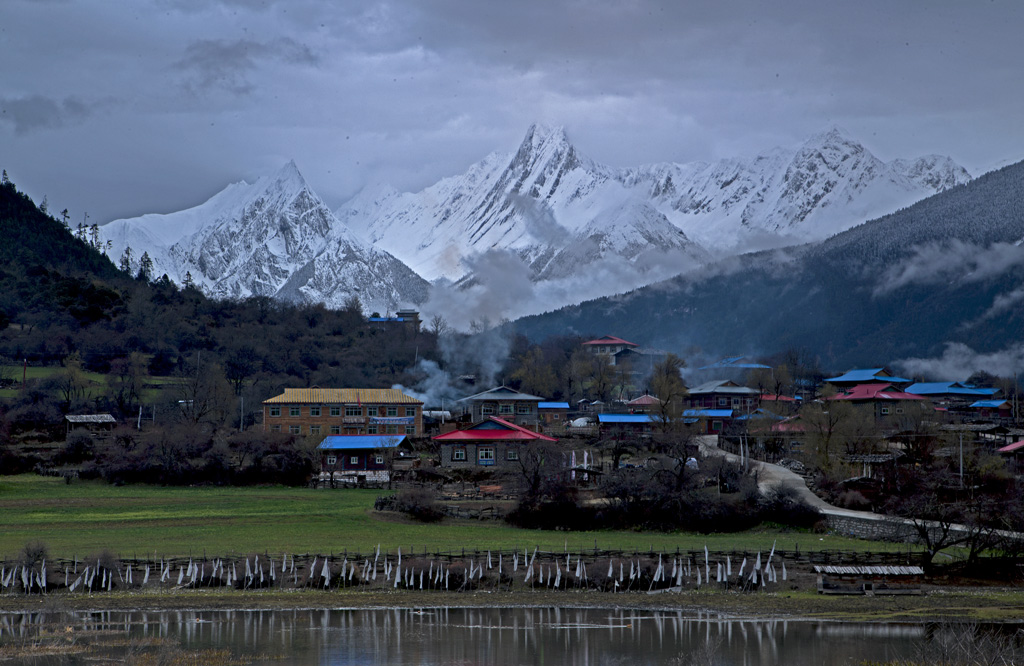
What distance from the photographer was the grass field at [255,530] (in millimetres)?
46344

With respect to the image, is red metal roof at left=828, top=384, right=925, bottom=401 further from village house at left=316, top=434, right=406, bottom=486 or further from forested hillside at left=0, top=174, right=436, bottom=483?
village house at left=316, top=434, right=406, bottom=486

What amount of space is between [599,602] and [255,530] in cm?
1946

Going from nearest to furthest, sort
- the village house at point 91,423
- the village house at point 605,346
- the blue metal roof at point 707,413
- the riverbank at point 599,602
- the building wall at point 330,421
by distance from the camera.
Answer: the riverbank at point 599,602 → the village house at point 91,423 → the building wall at point 330,421 → the blue metal roof at point 707,413 → the village house at point 605,346

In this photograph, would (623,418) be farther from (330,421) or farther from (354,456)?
(354,456)

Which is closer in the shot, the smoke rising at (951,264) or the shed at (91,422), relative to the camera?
the shed at (91,422)

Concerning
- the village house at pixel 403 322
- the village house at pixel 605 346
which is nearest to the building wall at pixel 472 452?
the village house at pixel 605 346

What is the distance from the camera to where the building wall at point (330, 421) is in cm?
8512

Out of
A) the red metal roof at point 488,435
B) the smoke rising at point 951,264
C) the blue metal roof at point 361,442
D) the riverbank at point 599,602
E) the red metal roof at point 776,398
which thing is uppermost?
the smoke rising at point 951,264

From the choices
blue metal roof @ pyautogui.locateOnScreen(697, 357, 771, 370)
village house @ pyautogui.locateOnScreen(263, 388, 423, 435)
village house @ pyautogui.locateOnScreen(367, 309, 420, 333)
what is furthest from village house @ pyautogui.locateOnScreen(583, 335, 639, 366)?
village house @ pyautogui.locateOnScreen(263, 388, 423, 435)

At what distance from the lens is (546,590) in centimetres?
4059

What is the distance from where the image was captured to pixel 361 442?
242 ft

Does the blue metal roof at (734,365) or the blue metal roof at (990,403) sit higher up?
the blue metal roof at (734,365)

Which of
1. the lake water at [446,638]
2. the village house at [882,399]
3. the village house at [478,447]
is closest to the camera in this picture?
the lake water at [446,638]

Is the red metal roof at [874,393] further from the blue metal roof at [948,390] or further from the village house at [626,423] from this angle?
the village house at [626,423]
